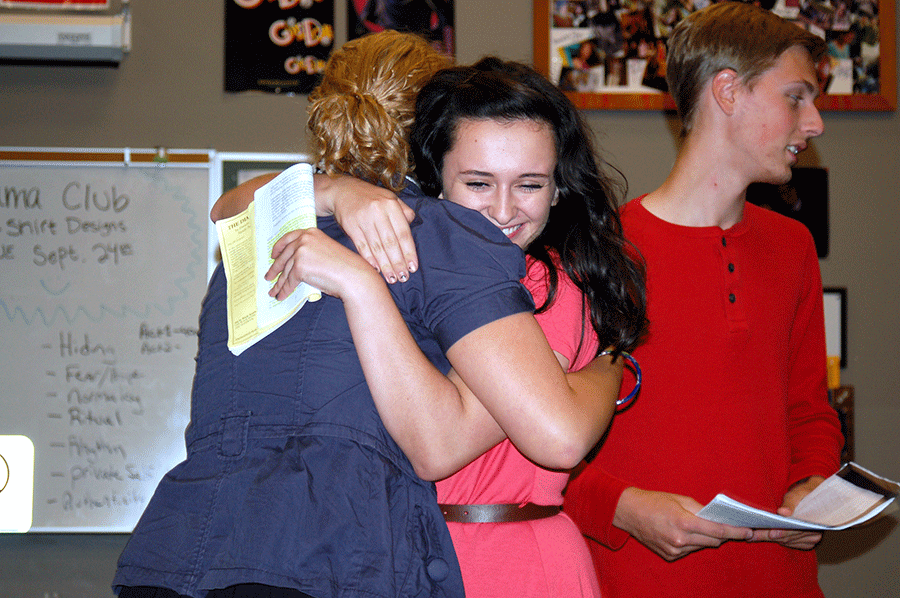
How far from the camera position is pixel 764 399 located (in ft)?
4.75

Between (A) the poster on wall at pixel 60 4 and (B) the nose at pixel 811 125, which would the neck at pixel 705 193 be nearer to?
(B) the nose at pixel 811 125

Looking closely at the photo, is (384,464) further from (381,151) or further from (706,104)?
(706,104)

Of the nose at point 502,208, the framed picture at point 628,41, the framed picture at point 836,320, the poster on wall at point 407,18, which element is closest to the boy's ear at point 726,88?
the nose at point 502,208

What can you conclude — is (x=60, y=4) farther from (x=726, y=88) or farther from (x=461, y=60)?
(x=726, y=88)

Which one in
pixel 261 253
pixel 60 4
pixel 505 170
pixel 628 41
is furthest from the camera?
pixel 628 41

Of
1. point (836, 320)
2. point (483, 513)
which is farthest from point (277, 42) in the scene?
point (836, 320)

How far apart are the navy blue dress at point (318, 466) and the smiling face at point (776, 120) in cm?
89

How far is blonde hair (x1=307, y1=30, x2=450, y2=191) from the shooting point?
3.19 feet

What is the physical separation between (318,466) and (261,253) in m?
0.28

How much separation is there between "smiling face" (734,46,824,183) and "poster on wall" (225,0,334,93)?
1.50 meters

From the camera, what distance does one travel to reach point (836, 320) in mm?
2664

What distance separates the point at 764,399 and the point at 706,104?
615 mm

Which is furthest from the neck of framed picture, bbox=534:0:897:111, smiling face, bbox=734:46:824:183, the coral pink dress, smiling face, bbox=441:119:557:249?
framed picture, bbox=534:0:897:111

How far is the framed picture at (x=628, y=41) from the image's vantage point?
260cm
